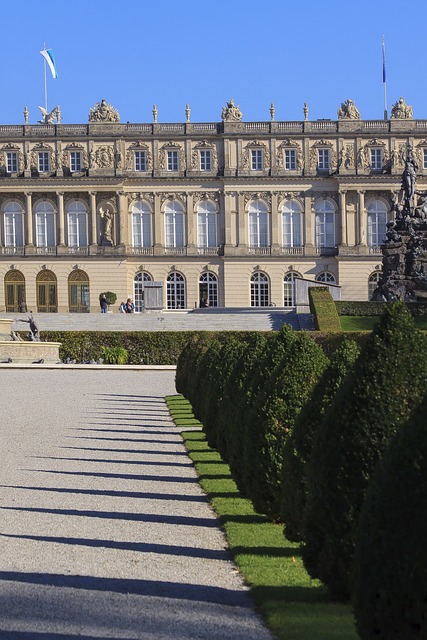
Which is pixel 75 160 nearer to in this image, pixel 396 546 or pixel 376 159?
pixel 376 159

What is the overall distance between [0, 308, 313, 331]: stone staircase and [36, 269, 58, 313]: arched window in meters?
17.7

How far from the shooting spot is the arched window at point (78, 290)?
66562 millimetres

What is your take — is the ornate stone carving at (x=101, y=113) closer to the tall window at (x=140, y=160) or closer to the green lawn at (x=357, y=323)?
the tall window at (x=140, y=160)

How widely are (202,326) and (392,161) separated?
82.2ft

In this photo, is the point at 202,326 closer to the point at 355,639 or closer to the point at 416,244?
the point at 416,244

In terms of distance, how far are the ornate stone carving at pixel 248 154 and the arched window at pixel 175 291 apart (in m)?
7.17

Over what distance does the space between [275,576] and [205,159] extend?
201 ft

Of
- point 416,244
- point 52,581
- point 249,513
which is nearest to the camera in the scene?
point 52,581

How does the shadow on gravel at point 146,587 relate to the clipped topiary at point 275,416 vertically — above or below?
below

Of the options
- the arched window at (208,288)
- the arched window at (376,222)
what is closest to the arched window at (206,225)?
the arched window at (208,288)

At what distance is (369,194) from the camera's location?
221 feet

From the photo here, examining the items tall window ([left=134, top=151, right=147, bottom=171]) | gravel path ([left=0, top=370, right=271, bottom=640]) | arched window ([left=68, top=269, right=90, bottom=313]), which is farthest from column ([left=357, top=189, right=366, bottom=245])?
gravel path ([left=0, top=370, right=271, bottom=640])

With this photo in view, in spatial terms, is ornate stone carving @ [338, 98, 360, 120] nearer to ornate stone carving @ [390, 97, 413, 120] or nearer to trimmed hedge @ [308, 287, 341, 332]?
ornate stone carving @ [390, 97, 413, 120]

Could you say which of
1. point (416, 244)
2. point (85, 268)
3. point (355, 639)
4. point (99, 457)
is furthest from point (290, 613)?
point (85, 268)
